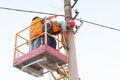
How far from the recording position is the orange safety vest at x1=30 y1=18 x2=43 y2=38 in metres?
11.5

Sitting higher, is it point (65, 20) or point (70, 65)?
point (65, 20)

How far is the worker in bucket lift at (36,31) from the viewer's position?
37.3 ft

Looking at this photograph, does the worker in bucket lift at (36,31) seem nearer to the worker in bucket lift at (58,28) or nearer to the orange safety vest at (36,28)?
the orange safety vest at (36,28)

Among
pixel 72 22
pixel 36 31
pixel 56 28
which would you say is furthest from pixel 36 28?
pixel 72 22

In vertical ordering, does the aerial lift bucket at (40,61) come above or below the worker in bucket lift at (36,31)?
below

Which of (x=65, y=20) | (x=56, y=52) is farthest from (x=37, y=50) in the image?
(x=65, y=20)

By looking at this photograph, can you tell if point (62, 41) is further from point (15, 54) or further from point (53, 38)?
point (15, 54)

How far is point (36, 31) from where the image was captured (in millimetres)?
11516

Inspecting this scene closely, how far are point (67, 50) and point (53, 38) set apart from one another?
2.16ft

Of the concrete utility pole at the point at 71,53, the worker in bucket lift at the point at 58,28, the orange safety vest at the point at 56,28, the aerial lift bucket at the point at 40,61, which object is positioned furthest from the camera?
the orange safety vest at the point at 56,28

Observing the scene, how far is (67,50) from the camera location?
11.4 m

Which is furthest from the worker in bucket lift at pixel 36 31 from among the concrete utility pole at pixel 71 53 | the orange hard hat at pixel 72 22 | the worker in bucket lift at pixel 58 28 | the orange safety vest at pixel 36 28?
the concrete utility pole at pixel 71 53

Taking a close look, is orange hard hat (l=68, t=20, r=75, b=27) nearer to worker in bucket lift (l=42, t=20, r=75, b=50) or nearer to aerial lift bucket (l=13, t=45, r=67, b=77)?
worker in bucket lift (l=42, t=20, r=75, b=50)

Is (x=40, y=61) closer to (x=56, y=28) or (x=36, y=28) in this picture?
(x=36, y=28)
